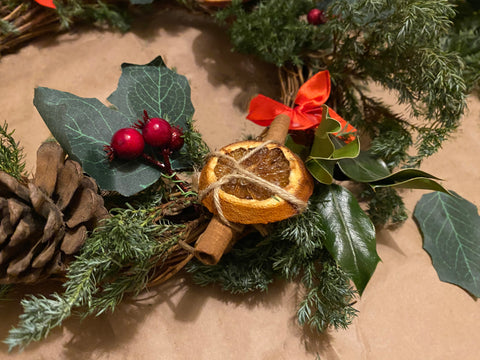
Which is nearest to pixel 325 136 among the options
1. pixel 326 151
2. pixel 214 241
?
pixel 326 151

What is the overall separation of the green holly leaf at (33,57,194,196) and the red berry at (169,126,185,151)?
3 centimetres

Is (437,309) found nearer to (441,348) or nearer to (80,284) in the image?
(441,348)

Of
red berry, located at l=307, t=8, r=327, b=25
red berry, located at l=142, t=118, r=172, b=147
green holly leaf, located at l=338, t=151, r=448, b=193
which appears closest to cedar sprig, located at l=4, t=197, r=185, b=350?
red berry, located at l=142, t=118, r=172, b=147

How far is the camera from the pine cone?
0.58 m

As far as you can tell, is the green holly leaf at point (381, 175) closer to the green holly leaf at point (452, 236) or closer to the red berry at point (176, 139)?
the green holly leaf at point (452, 236)

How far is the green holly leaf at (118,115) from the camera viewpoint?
0.72m

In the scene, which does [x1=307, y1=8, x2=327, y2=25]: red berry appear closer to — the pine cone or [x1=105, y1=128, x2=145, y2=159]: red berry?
[x1=105, y1=128, x2=145, y2=159]: red berry

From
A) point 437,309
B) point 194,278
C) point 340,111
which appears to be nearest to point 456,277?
point 437,309

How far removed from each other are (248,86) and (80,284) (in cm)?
87

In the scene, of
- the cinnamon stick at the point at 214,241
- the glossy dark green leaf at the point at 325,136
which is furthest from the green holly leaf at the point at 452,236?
the cinnamon stick at the point at 214,241

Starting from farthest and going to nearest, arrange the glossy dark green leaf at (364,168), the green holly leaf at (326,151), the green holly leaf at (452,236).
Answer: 1. the green holly leaf at (452,236)
2. the glossy dark green leaf at (364,168)
3. the green holly leaf at (326,151)

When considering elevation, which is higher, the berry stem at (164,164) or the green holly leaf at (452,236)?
the berry stem at (164,164)

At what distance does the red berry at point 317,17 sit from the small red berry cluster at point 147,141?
65 cm

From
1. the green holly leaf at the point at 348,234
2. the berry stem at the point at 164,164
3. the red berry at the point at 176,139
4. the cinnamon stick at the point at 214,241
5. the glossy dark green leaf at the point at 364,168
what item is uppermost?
the red berry at the point at 176,139
